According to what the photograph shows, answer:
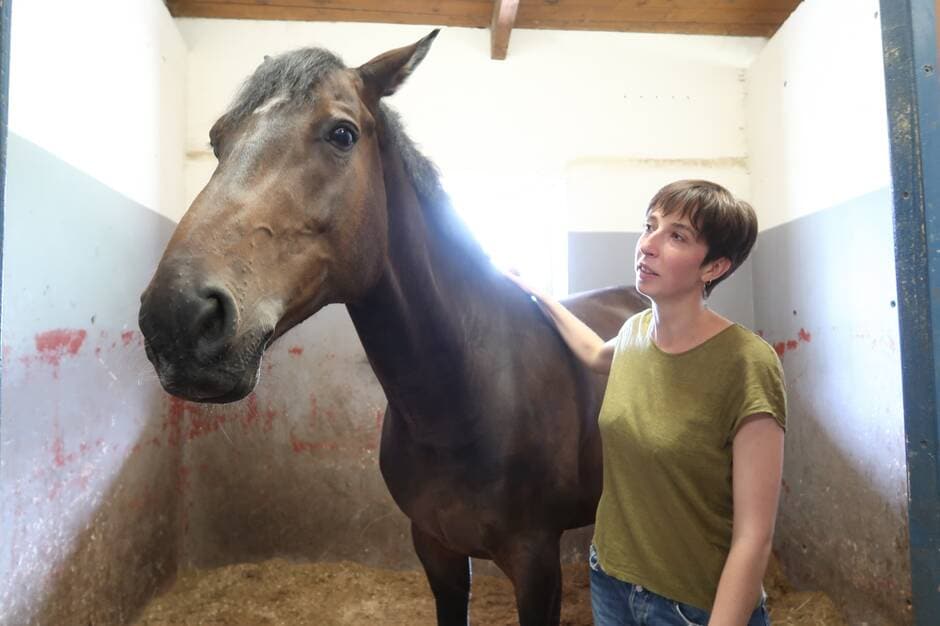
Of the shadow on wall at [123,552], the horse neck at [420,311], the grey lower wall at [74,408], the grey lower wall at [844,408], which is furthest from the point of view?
the grey lower wall at [844,408]

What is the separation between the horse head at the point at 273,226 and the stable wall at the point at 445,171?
2.06 meters

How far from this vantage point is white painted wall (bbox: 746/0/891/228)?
2.38m

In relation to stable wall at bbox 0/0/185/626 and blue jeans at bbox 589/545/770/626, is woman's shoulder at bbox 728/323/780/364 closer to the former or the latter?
blue jeans at bbox 589/545/770/626

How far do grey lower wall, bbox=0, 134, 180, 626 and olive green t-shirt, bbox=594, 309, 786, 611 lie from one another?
158cm

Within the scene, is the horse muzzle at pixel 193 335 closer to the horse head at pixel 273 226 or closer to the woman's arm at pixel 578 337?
the horse head at pixel 273 226

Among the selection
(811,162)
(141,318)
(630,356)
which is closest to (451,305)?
(630,356)

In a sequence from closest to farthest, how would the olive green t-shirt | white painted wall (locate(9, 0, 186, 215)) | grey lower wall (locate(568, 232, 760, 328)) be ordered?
the olive green t-shirt, white painted wall (locate(9, 0, 186, 215)), grey lower wall (locate(568, 232, 760, 328))

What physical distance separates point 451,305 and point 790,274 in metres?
2.21

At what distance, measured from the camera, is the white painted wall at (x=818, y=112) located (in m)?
2.38

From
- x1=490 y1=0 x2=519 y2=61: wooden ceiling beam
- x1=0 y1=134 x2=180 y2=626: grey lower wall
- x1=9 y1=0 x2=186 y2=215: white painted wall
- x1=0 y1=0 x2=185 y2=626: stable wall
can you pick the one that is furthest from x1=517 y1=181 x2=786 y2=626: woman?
x1=490 y1=0 x2=519 y2=61: wooden ceiling beam

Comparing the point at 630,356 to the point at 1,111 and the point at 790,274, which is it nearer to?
the point at 1,111

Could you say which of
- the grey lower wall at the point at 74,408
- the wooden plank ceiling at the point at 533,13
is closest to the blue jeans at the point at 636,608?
the grey lower wall at the point at 74,408

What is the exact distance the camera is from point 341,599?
9.25 ft

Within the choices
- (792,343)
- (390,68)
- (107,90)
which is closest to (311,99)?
(390,68)
